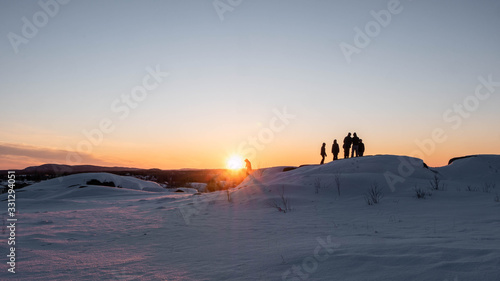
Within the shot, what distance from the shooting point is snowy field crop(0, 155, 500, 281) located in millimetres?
2660

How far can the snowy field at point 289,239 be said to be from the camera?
266 centimetres

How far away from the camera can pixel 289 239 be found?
410 centimetres

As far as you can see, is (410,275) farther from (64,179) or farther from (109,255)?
(64,179)

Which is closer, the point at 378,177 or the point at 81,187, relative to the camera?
the point at 378,177

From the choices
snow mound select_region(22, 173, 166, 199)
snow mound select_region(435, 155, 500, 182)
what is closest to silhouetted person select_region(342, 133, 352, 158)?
snow mound select_region(435, 155, 500, 182)

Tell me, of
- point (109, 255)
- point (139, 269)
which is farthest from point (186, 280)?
point (109, 255)

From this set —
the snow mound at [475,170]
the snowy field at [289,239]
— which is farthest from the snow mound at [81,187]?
the snow mound at [475,170]

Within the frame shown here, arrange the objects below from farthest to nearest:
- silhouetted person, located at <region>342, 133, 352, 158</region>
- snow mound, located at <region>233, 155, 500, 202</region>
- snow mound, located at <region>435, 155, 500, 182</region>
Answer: silhouetted person, located at <region>342, 133, 352, 158</region> < snow mound, located at <region>435, 155, 500, 182</region> < snow mound, located at <region>233, 155, 500, 202</region>

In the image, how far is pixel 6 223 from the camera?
20.2 feet
